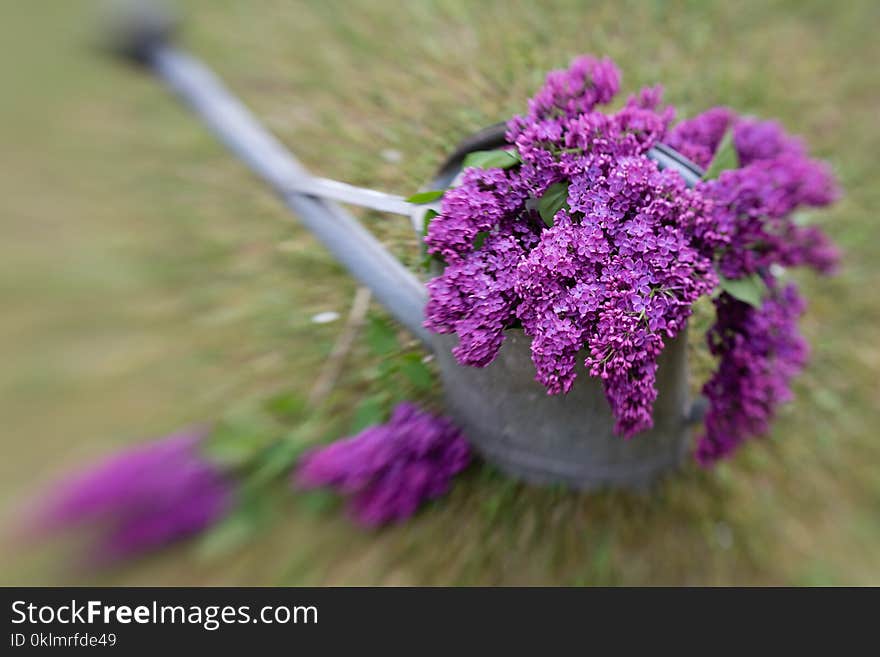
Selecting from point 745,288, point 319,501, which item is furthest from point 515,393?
point 319,501

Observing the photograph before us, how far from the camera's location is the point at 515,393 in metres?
1.57

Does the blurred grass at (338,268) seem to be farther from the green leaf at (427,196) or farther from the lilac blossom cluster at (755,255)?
the lilac blossom cluster at (755,255)

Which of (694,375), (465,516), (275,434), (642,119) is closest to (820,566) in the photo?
(694,375)

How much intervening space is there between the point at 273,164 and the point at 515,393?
1.01 m

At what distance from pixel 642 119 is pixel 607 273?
32 cm

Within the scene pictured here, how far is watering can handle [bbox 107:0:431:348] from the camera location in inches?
65.9

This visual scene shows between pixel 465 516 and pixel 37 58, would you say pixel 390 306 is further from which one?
pixel 37 58

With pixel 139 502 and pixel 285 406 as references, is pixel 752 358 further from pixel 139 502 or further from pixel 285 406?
pixel 139 502

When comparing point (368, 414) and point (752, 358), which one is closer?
point (752, 358)

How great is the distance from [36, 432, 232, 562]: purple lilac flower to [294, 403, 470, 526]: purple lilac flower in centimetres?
25

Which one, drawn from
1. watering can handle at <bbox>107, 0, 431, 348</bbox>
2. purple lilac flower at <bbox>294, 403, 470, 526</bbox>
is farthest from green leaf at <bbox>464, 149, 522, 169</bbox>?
purple lilac flower at <bbox>294, 403, 470, 526</bbox>

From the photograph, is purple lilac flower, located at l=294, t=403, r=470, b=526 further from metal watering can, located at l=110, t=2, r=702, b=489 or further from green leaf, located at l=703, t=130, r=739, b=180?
green leaf, located at l=703, t=130, r=739, b=180

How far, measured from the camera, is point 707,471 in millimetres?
1949

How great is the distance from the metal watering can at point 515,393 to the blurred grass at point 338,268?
0.33ft
